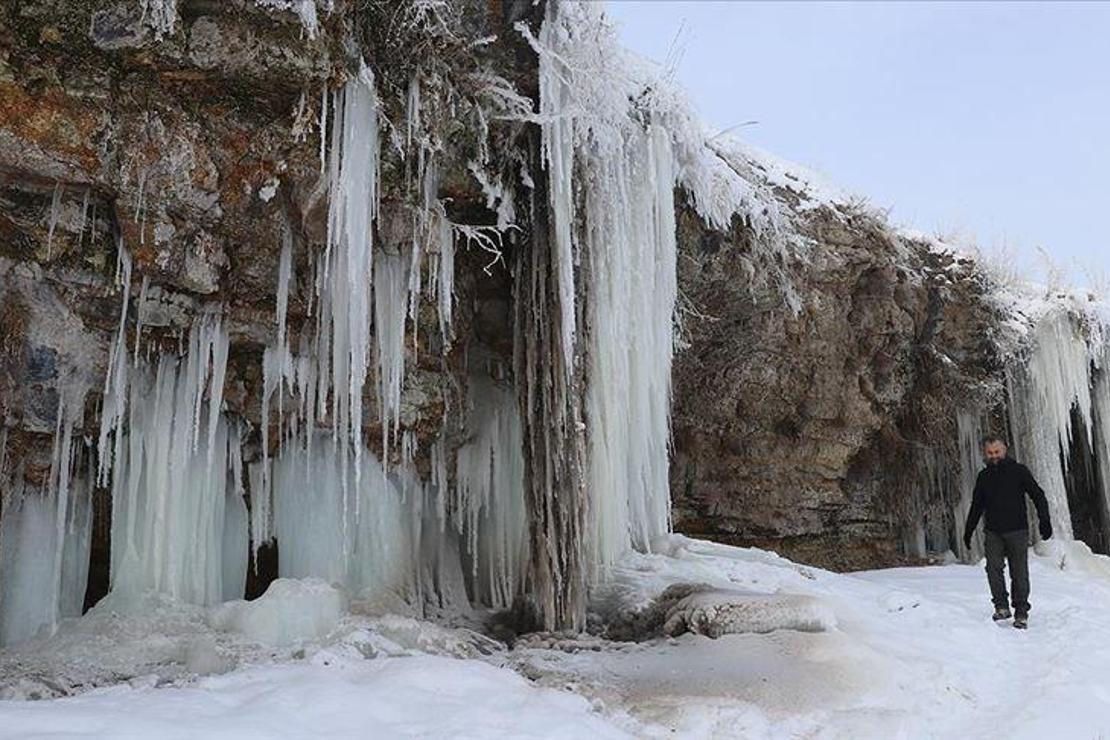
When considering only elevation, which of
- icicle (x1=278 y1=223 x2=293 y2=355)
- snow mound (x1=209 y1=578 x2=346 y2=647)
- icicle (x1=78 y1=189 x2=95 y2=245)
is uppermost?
icicle (x1=78 y1=189 x2=95 y2=245)

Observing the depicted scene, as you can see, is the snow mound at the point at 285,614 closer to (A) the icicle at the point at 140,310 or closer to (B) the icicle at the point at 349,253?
(B) the icicle at the point at 349,253

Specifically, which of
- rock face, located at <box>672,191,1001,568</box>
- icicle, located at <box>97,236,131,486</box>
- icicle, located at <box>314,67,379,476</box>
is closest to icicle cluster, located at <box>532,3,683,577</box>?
icicle, located at <box>314,67,379,476</box>

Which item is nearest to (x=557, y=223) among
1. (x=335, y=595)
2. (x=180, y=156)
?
(x=180, y=156)

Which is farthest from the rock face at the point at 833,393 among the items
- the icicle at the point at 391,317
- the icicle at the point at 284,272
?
the icicle at the point at 284,272

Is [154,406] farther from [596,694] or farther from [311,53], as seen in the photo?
[596,694]

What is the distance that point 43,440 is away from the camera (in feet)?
21.7

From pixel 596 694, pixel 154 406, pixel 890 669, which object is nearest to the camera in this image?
pixel 596 694

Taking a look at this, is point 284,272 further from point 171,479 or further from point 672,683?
point 672,683

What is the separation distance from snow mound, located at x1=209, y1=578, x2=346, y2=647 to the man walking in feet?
16.5

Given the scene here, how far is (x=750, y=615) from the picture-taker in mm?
6031

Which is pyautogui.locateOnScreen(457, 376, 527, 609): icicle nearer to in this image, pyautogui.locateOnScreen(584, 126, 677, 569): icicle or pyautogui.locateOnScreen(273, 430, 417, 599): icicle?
pyautogui.locateOnScreen(273, 430, 417, 599): icicle

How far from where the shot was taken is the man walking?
7.14m

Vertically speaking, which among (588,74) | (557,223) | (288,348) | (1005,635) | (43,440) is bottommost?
(1005,635)

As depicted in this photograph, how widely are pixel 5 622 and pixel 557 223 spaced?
469 centimetres
